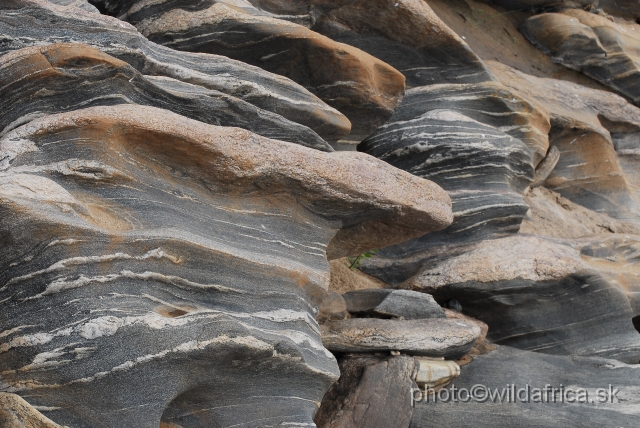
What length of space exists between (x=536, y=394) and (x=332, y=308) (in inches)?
64.1

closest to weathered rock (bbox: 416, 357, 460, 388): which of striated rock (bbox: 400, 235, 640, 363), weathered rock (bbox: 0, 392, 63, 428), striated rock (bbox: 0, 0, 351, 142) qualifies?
striated rock (bbox: 400, 235, 640, 363)

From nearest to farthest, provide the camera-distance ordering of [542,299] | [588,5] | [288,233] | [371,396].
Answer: [288,233]
[371,396]
[542,299]
[588,5]

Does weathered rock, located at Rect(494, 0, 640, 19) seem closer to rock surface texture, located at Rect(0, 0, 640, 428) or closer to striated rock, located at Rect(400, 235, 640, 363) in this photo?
rock surface texture, located at Rect(0, 0, 640, 428)

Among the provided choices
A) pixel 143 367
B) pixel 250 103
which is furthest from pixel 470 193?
pixel 143 367

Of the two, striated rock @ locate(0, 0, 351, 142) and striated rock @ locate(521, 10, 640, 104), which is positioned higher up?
striated rock @ locate(0, 0, 351, 142)

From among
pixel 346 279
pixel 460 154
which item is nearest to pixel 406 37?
pixel 460 154

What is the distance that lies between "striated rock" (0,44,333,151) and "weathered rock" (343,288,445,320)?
1984 millimetres

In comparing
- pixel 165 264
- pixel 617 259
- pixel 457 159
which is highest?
pixel 165 264

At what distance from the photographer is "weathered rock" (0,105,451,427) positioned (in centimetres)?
306

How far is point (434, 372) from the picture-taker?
4.77 meters

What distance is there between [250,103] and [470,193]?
262cm

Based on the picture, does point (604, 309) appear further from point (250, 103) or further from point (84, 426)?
point (84, 426)

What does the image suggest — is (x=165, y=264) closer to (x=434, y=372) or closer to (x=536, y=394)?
(x=434, y=372)

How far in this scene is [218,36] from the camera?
5215 mm
